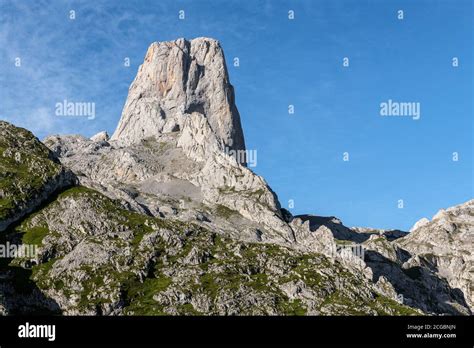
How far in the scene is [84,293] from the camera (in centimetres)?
19438
